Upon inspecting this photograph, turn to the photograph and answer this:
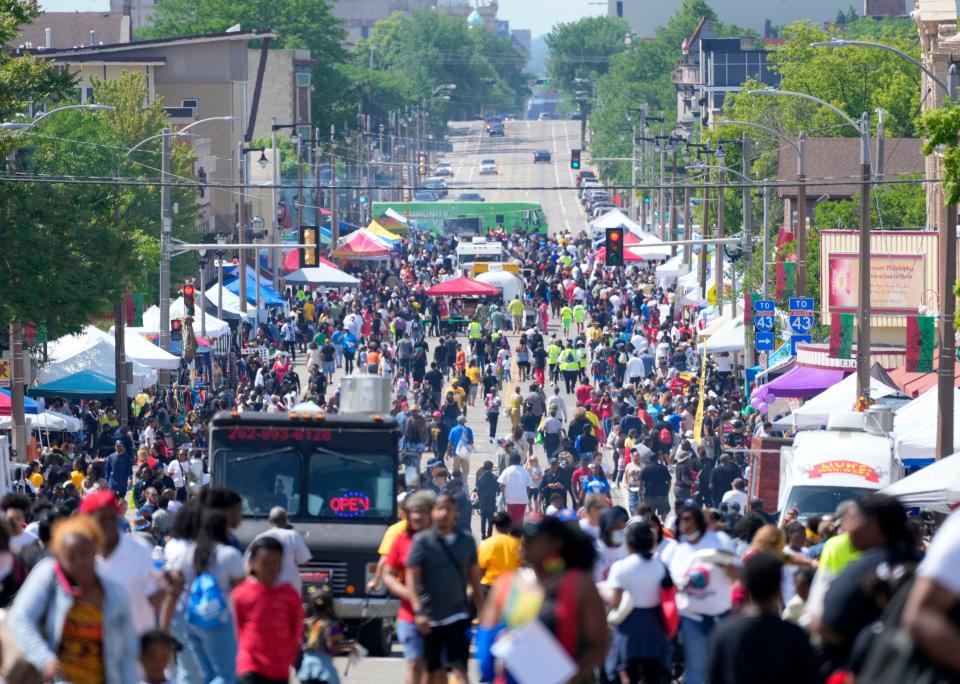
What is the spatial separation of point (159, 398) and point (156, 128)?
88.9 feet

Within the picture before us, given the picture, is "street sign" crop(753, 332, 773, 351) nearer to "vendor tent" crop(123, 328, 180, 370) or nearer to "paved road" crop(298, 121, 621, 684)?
"paved road" crop(298, 121, 621, 684)

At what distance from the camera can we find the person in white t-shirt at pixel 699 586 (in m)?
12.5

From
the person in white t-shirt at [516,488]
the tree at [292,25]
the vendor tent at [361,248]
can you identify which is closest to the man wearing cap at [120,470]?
the person in white t-shirt at [516,488]

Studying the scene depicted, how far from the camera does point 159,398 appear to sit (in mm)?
40312

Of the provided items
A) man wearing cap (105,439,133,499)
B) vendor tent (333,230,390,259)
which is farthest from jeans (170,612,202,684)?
vendor tent (333,230,390,259)

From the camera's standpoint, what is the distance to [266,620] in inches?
426

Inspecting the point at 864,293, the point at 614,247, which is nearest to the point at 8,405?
the point at 864,293

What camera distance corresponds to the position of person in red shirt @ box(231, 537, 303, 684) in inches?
425

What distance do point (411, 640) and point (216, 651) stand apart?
1368mm

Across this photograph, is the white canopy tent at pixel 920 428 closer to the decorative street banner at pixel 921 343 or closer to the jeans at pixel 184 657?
the decorative street banner at pixel 921 343

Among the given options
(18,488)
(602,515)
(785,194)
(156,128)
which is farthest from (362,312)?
(602,515)

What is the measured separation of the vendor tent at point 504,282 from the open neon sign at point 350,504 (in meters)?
43.5

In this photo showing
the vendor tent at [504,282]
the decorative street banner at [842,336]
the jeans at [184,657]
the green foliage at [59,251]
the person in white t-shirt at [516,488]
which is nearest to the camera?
the jeans at [184,657]

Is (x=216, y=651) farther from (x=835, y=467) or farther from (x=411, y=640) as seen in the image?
(x=835, y=467)
